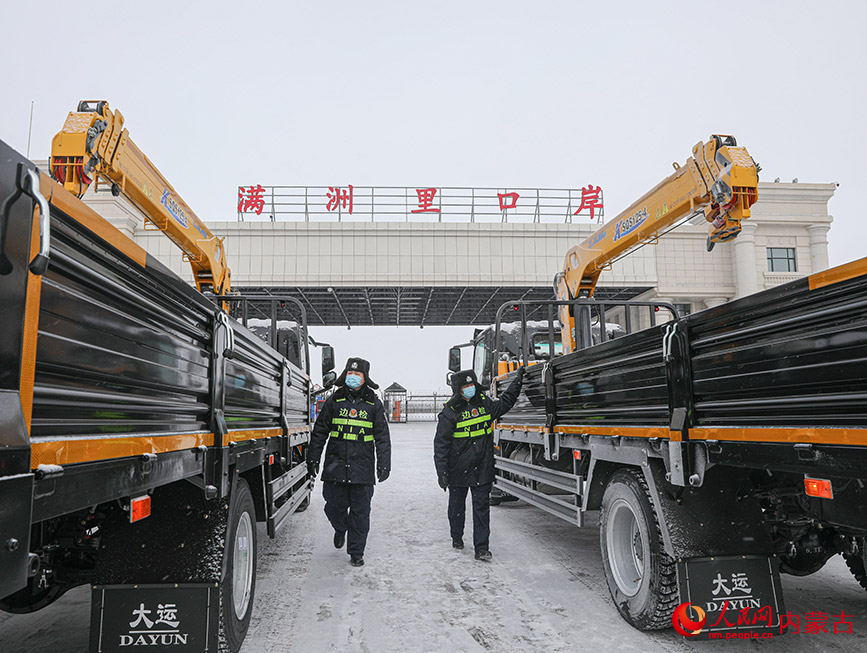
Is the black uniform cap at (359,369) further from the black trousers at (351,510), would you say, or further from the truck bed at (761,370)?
the truck bed at (761,370)

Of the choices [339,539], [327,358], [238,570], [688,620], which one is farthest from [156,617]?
[327,358]

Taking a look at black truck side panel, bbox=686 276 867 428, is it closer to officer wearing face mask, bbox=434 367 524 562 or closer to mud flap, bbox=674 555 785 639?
mud flap, bbox=674 555 785 639

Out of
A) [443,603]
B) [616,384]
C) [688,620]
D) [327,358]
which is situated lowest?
[443,603]

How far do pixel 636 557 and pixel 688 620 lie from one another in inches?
27.0

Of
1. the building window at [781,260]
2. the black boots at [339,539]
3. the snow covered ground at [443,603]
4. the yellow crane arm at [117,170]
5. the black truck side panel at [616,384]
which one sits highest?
the building window at [781,260]

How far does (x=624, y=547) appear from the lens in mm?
4312

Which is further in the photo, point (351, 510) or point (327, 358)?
point (327, 358)

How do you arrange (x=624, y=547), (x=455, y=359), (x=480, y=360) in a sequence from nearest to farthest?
(x=624, y=547), (x=455, y=359), (x=480, y=360)

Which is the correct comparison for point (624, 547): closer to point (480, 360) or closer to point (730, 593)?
point (730, 593)

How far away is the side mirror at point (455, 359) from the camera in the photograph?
961cm

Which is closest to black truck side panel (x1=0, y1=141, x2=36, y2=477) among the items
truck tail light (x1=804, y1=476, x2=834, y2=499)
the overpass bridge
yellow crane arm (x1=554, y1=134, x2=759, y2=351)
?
truck tail light (x1=804, y1=476, x2=834, y2=499)

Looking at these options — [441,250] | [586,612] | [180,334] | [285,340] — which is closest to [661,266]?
[441,250]

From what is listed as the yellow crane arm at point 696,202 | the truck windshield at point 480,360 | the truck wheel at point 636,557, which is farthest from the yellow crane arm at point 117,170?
the truck windshield at point 480,360

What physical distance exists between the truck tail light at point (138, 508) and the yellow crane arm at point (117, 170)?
3.20m
